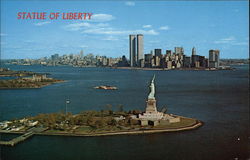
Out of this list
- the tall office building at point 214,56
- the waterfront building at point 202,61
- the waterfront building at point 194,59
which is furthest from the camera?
the tall office building at point 214,56

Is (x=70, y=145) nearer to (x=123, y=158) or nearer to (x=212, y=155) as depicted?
(x=123, y=158)

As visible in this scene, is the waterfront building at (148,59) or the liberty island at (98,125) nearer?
the liberty island at (98,125)

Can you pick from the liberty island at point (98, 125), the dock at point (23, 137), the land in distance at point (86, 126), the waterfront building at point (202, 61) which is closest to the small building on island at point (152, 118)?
the liberty island at point (98, 125)

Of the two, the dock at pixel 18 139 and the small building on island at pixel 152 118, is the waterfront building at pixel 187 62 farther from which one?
the dock at pixel 18 139

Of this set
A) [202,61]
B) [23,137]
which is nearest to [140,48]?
[202,61]

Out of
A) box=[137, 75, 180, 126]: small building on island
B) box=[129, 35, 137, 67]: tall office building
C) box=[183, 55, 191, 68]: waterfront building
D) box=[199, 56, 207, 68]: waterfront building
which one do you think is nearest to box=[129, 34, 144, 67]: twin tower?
box=[129, 35, 137, 67]: tall office building

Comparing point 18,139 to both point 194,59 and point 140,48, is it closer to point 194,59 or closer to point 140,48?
point 194,59
